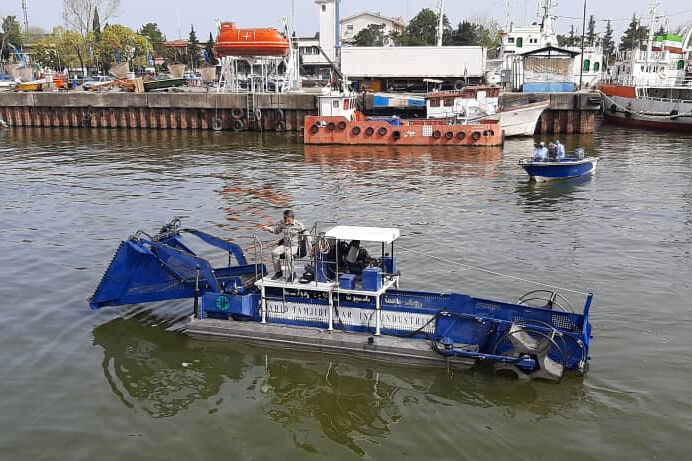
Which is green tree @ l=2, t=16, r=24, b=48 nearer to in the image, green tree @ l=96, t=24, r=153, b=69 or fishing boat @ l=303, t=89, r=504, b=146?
green tree @ l=96, t=24, r=153, b=69

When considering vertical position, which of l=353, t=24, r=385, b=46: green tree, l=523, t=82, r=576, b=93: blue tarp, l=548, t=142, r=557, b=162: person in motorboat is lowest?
l=548, t=142, r=557, b=162: person in motorboat

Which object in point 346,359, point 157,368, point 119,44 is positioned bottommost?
point 157,368

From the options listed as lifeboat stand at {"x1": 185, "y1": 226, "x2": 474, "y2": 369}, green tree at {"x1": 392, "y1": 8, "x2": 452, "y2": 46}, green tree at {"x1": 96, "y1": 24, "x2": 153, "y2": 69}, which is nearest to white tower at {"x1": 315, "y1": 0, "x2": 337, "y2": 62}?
green tree at {"x1": 392, "y1": 8, "x2": 452, "y2": 46}

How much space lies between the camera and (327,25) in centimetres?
8700

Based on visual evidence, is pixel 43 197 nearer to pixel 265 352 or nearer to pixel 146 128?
pixel 265 352

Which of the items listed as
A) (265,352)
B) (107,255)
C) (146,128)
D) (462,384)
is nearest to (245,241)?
(107,255)

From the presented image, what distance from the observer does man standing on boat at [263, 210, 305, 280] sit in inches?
466

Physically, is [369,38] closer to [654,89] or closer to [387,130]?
[654,89]

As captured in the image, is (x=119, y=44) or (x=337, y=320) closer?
Result: (x=337, y=320)

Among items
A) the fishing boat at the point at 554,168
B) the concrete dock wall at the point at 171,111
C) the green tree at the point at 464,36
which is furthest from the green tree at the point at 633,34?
the fishing boat at the point at 554,168

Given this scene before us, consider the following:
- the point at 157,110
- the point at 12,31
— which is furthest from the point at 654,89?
the point at 12,31

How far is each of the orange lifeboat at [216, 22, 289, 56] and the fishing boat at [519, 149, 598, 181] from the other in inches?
1071

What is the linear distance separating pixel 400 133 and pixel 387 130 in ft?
2.73

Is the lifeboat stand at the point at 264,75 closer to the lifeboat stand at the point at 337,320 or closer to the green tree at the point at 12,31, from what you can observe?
the lifeboat stand at the point at 337,320
